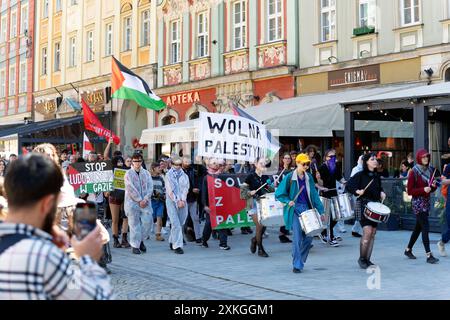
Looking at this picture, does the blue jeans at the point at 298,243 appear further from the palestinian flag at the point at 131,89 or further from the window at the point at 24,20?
the window at the point at 24,20

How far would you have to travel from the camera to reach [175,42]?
27031 mm

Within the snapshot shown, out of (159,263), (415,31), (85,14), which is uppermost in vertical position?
(85,14)

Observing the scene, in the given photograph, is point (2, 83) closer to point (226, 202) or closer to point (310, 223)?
point (226, 202)

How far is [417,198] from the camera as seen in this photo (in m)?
9.76

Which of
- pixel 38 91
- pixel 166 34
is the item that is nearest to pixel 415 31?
pixel 166 34

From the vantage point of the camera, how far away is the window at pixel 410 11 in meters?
17.5

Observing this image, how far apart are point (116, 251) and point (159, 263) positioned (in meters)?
1.68

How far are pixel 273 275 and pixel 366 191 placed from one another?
185 centimetres

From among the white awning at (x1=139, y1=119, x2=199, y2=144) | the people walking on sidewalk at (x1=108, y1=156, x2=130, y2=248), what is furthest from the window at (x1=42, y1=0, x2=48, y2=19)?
the people walking on sidewalk at (x1=108, y1=156, x2=130, y2=248)

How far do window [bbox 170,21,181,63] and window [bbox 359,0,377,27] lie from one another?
981cm

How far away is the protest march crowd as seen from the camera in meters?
2.41

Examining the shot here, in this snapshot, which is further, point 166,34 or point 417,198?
point 166,34
